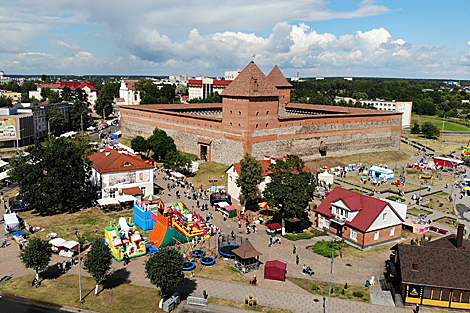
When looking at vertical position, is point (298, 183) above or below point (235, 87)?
below

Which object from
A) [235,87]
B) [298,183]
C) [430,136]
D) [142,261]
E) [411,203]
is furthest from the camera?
[430,136]

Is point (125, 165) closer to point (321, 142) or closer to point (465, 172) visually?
point (321, 142)

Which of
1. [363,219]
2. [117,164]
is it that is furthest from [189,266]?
[117,164]

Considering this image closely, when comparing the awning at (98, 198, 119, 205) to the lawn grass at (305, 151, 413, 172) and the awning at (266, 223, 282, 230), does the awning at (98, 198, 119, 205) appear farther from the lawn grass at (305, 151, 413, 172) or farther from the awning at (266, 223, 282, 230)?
the lawn grass at (305, 151, 413, 172)

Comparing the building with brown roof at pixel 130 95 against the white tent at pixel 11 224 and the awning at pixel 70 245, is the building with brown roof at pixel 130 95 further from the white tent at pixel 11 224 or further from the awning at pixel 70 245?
the awning at pixel 70 245

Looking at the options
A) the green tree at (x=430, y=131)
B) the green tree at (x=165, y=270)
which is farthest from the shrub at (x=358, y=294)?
the green tree at (x=430, y=131)

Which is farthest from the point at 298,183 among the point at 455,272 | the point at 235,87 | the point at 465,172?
the point at 465,172

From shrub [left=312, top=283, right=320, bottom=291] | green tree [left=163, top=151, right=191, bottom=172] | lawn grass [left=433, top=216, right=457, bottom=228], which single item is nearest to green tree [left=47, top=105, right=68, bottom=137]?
green tree [left=163, top=151, right=191, bottom=172]
